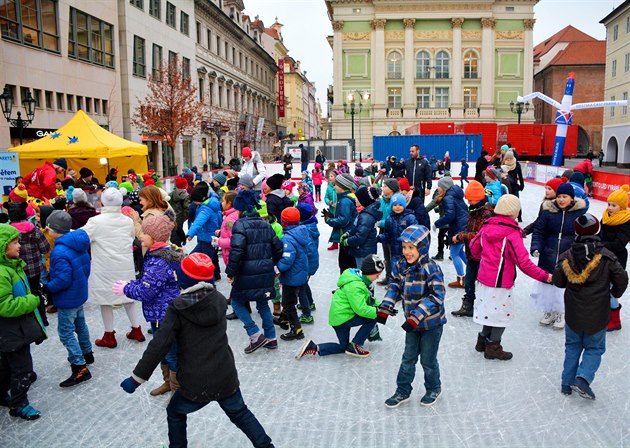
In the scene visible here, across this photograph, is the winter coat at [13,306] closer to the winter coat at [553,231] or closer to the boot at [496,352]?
the boot at [496,352]

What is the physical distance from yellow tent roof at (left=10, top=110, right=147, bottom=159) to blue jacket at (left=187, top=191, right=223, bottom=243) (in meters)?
7.14

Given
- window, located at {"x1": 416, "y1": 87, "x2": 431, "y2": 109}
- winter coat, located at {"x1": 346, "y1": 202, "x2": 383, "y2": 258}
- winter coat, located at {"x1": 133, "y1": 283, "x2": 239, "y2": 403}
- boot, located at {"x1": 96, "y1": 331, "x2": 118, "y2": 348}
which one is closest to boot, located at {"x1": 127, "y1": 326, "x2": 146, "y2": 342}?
boot, located at {"x1": 96, "y1": 331, "x2": 118, "y2": 348}

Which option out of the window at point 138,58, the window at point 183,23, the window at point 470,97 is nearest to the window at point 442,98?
the window at point 470,97

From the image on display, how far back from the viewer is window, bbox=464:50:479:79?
191 feet

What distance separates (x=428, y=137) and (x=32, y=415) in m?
34.6

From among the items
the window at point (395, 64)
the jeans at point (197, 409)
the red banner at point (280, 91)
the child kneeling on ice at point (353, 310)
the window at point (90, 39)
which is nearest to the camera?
the jeans at point (197, 409)

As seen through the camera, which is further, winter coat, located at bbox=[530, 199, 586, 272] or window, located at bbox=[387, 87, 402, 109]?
window, located at bbox=[387, 87, 402, 109]

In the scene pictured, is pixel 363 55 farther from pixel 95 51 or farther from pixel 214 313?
pixel 214 313

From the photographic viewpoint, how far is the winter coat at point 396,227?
7352mm

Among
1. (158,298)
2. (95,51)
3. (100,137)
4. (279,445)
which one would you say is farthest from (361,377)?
(95,51)

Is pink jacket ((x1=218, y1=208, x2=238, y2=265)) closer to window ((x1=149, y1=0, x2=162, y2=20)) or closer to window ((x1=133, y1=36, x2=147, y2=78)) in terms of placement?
window ((x1=133, y1=36, x2=147, y2=78))

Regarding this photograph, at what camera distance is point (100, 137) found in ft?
48.9

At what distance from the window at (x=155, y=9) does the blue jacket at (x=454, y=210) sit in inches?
1158

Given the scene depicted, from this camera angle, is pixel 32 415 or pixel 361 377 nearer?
pixel 32 415
